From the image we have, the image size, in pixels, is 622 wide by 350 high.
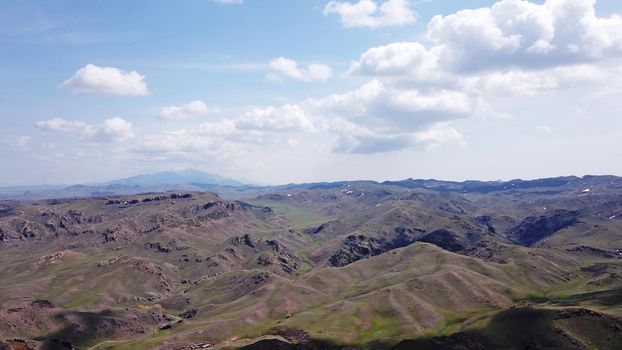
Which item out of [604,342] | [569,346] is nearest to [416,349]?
[569,346]

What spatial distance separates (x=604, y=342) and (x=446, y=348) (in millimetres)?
59789

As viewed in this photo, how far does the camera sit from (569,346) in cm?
19950

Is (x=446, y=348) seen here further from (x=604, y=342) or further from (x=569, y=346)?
(x=604, y=342)

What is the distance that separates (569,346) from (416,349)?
58.4 meters

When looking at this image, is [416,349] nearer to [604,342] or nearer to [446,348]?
[446,348]

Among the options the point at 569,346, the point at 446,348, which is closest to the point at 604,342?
the point at 569,346

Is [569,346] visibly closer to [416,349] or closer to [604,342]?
[604,342]

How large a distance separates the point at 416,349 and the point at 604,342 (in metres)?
71.4

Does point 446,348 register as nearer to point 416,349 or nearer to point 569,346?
point 416,349

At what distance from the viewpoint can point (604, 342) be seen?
7825 inches

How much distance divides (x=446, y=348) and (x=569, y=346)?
46806 mm

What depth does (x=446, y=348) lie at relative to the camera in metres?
200

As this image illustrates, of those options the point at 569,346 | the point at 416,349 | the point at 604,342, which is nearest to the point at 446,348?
the point at 416,349
